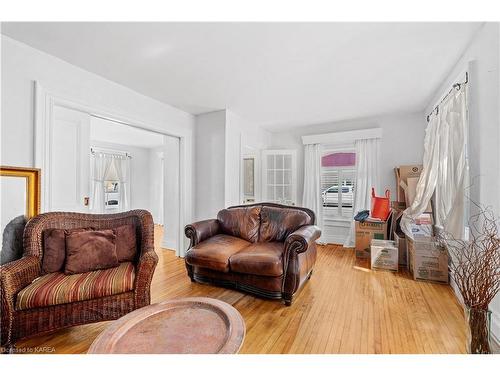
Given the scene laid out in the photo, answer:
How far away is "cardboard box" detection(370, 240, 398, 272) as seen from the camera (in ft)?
10.1

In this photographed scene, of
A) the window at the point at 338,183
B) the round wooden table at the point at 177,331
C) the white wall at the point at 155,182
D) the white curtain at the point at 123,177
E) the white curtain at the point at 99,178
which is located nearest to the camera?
the round wooden table at the point at 177,331

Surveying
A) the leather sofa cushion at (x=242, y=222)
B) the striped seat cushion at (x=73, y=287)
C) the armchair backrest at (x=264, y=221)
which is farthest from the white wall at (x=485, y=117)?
the striped seat cushion at (x=73, y=287)

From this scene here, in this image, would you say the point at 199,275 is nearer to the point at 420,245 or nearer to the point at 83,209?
the point at 83,209

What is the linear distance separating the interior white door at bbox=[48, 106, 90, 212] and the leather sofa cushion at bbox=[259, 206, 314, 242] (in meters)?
2.20

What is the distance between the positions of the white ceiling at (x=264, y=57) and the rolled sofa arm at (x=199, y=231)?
1730 millimetres

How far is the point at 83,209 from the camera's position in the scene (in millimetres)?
2738

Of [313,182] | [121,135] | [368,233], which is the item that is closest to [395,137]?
[313,182]

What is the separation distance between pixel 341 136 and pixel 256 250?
299 centimetres

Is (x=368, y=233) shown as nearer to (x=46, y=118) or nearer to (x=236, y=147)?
(x=236, y=147)

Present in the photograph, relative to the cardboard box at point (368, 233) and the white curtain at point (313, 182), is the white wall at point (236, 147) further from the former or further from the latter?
the cardboard box at point (368, 233)

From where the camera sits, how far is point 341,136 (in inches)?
171

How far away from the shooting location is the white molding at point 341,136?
13.5ft

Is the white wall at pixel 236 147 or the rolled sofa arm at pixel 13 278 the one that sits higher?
the white wall at pixel 236 147

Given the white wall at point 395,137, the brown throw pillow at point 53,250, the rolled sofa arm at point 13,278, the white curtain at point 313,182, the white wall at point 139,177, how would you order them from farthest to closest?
the white wall at point 139,177, the white curtain at point 313,182, the white wall at point 395,137, the brown throw pillow at point 53,250, the rolled sofa arm at point 13,278
